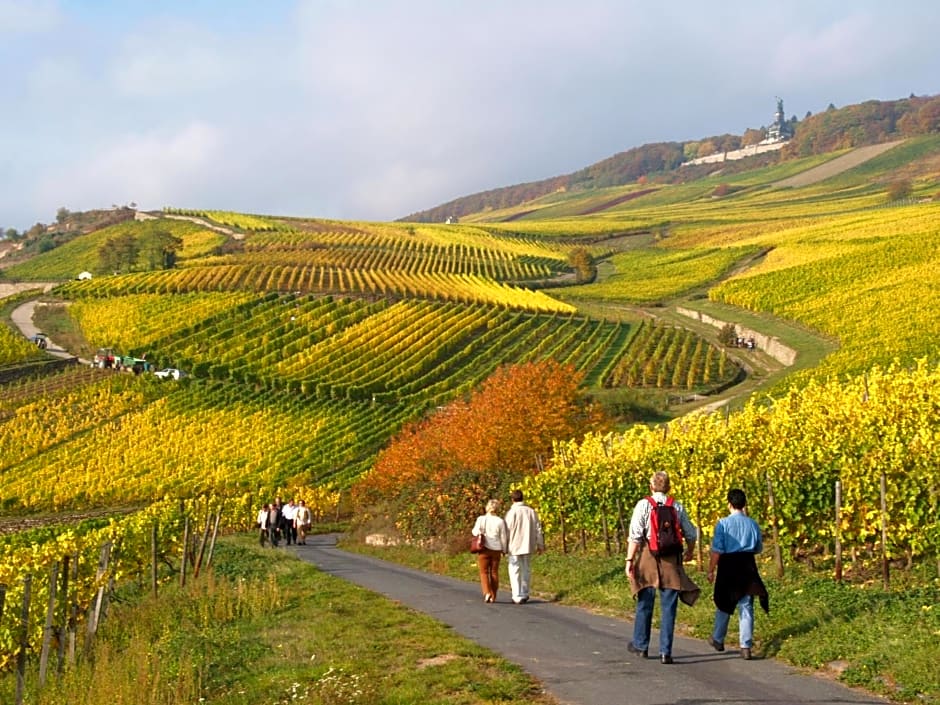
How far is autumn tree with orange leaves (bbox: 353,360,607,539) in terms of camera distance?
36309 millimetres

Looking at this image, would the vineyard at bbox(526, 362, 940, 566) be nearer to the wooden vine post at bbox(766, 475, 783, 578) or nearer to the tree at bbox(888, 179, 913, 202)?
the wooden vine post at bbox(766, 475, 783, 578)

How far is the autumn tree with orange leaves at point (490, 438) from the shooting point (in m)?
36.3

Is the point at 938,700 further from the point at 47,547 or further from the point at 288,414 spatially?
the point at 288,414

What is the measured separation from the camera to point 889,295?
68.4 meters

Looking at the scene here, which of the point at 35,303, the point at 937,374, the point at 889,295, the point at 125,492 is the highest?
the point at 35,303

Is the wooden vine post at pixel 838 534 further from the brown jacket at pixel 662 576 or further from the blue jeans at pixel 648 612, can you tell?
the blue jeans at pixel 648 612

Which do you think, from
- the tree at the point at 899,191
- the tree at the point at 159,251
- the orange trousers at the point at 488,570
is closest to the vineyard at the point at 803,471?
the orange trousers at the point at 488,570

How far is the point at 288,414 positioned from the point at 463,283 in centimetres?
4938

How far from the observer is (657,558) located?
12.0m

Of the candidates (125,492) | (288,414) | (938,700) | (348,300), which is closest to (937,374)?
(938,700)

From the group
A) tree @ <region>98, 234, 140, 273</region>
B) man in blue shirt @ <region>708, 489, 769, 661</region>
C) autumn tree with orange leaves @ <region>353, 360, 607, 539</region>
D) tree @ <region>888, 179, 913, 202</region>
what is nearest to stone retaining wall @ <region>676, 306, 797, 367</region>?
autumn tree with orange leaves @ <region>353, 360, 607, 539</region>

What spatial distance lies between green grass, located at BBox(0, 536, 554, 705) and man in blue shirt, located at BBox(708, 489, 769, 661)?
7.97 ft

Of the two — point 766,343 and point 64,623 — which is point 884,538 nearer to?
point 64,623

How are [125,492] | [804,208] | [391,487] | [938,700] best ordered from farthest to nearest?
1. [804,208]
2. [125,492]
3. [391,487]
4. [938,700]
